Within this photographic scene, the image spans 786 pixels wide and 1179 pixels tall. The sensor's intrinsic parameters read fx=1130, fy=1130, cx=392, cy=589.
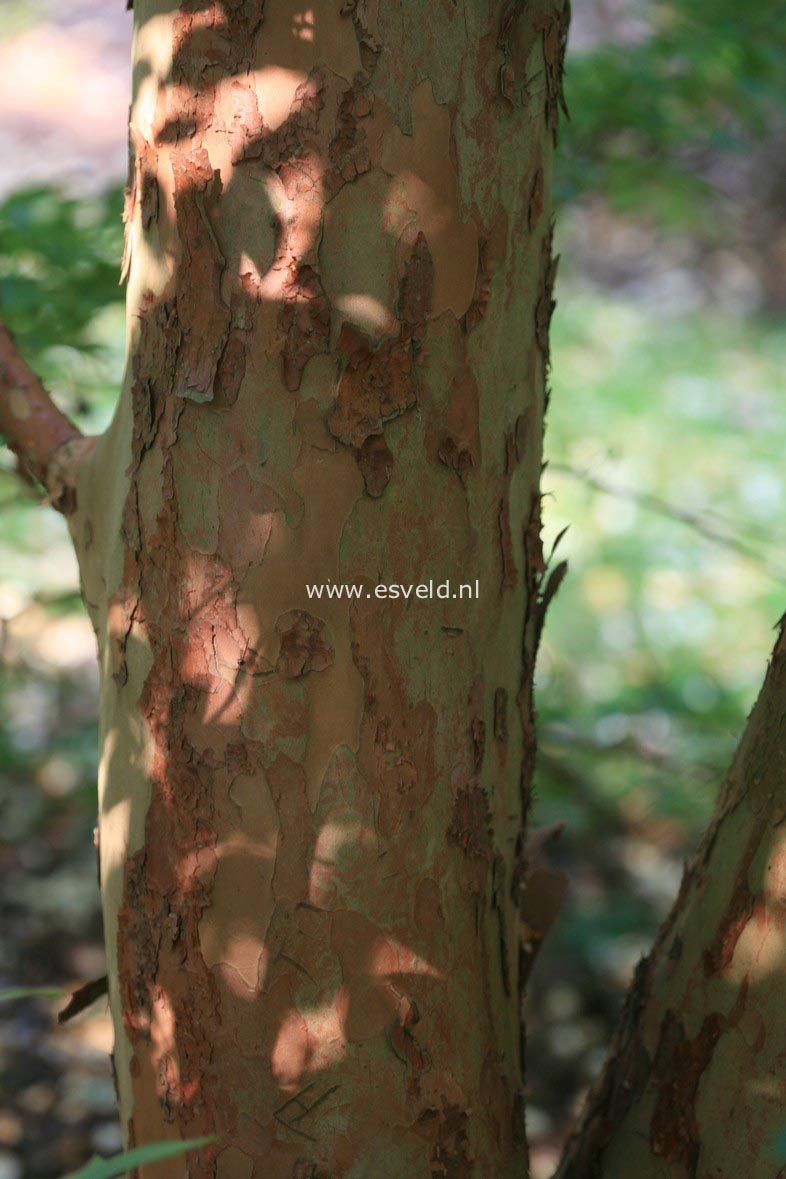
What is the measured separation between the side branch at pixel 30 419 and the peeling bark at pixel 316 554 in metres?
0.17

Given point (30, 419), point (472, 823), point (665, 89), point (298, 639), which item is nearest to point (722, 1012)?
point (472, 823)

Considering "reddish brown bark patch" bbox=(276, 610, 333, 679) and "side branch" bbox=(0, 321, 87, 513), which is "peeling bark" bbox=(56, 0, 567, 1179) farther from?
"side branch" bbox=(0, 321, 87, 513)

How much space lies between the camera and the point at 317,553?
88 centimetres

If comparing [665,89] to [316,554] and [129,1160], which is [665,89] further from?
[129,1160]

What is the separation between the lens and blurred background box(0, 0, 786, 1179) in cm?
192

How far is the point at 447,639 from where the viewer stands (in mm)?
928

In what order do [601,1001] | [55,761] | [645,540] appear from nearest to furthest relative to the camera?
[601,1001] → [55,761] → [645,540]

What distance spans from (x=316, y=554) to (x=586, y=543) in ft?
9.50

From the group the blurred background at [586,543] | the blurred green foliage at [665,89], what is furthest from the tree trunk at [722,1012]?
the blurred green foliage at [665,89]

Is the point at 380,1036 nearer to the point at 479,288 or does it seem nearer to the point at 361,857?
the point at 361,857

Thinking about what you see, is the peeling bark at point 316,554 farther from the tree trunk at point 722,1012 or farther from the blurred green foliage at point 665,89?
the blurred green foliage at point 665,89

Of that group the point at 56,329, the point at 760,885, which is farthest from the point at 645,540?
the point at 760,885

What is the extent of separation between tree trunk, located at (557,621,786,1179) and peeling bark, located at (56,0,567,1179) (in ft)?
0.51

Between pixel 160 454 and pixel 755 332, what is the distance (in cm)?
470
